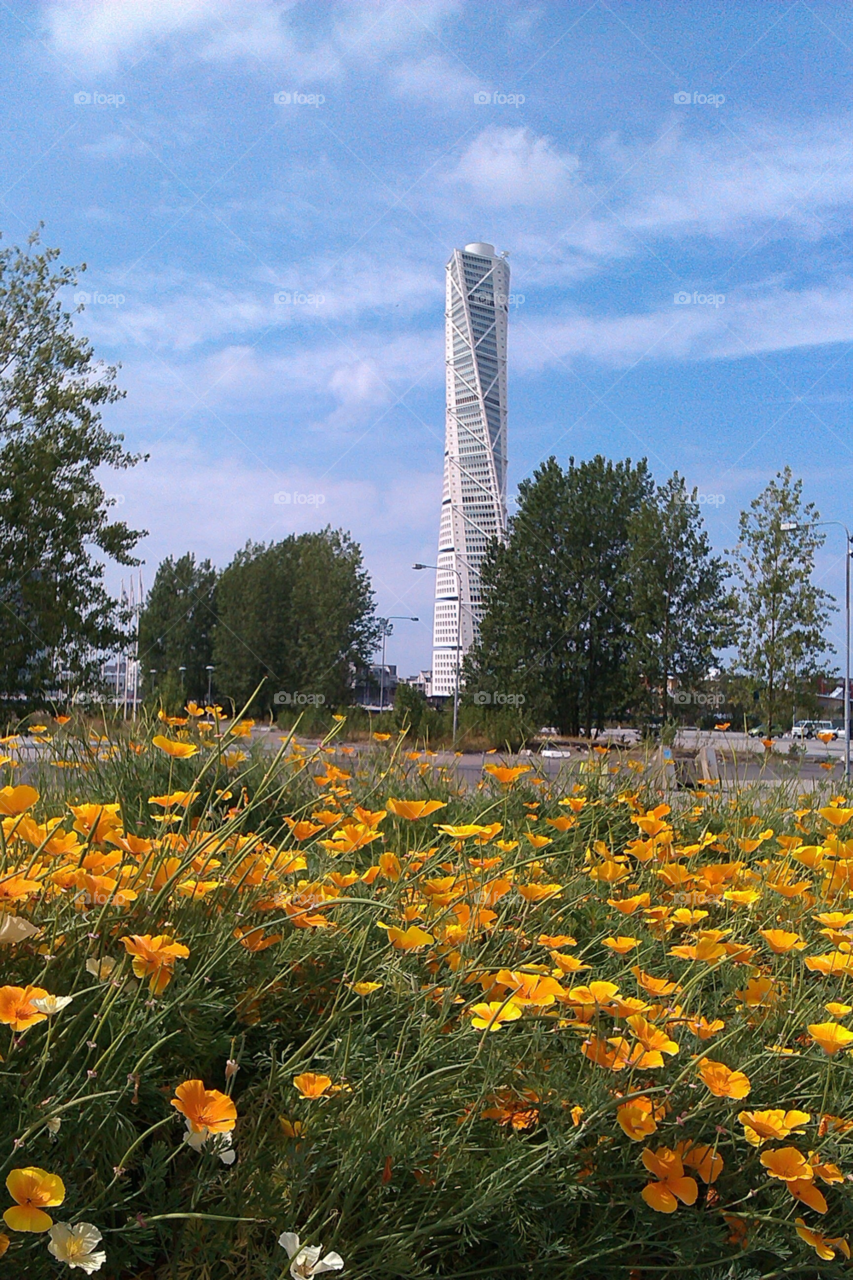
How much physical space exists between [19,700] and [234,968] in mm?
15362

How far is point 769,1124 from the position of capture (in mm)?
1485

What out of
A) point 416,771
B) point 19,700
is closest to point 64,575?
point 19,700

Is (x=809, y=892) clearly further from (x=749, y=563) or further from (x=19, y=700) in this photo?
(x=749, y=563)

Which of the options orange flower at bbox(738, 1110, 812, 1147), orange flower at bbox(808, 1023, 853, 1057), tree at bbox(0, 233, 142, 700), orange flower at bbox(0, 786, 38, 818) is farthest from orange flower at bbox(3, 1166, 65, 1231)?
tree at bbox(0, 233, 142, 700)

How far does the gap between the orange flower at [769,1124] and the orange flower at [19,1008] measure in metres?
1.05

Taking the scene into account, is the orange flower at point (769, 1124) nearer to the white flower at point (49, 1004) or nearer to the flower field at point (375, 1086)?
the flower field at point (375, 1086)

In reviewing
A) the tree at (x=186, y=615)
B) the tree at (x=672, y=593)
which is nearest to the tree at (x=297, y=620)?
the tree at (x=186, y=615)

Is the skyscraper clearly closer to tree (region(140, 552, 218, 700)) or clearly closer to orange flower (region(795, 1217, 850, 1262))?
tree (region(140, 552, 218, 700))

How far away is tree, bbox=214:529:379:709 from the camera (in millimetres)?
38938

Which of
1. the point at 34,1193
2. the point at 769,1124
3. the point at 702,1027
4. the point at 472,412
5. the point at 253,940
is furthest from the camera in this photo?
the point at 472,412

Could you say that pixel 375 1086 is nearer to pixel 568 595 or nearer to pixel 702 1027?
pixel 702 1027

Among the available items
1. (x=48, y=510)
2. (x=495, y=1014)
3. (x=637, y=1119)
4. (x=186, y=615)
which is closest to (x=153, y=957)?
(x=495, y=1014)

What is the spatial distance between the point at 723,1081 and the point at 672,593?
3015 cm

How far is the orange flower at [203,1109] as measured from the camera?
3.93 feet
